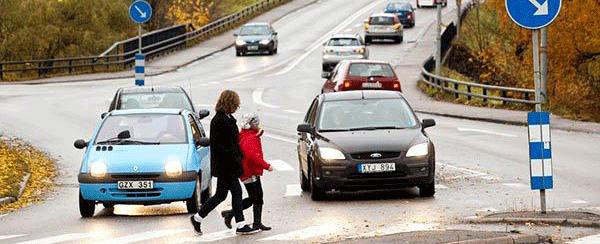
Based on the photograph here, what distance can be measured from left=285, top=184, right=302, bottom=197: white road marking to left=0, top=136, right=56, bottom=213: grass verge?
3735 mm

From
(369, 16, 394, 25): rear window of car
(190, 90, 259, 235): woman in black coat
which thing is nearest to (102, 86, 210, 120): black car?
(190, 90, 259, 235): woman in black coat

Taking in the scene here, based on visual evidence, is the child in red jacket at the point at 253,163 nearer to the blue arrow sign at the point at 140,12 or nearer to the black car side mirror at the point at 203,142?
the black car side mirror at the point at 203,142

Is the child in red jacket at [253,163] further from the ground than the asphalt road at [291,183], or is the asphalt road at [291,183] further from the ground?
the child in red jacket at [253,163]

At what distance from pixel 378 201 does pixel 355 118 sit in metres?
1.87

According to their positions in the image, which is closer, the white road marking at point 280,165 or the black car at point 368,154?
the black car at point 368,154

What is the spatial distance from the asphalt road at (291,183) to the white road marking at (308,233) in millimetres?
11

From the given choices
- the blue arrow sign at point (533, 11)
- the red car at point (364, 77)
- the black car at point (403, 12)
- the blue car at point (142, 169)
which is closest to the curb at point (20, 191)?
the blue car at point (142, 169)

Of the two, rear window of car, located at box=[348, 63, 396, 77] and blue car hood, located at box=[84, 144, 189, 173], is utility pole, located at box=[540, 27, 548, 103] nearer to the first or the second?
rear window of car, located at box=[348, 63, 396, 77]

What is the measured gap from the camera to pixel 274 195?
67.4 feet

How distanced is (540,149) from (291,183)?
758 cm

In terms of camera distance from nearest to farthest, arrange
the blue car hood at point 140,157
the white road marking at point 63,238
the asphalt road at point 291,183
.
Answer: the white road marking at point 63,238, the asphalt road at point 291,183, the blue car hood at point 140,157

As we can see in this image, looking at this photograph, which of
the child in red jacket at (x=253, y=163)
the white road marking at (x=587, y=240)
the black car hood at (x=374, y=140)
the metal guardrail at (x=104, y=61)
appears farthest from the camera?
the metal guardrail at (x=104, y=61)

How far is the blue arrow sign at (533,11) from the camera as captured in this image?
15195 mm

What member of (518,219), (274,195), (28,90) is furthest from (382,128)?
(28,90)
